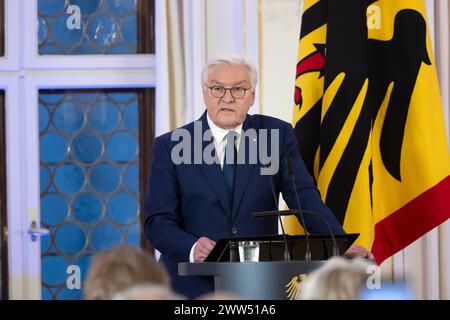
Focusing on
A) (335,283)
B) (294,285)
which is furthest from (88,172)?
(335,283)

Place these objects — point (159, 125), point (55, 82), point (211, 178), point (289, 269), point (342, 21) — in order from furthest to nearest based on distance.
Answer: point (55, 82), point (159, 125), point (342, 21), point (211, 178), point (289, 269)

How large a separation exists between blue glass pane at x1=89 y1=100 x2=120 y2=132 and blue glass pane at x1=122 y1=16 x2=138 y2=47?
0.45 metres

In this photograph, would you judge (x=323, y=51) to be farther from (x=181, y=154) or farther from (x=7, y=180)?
(x=7, y=180)

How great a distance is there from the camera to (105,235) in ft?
21.6

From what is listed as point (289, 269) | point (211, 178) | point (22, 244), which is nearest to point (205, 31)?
point (22, 244)

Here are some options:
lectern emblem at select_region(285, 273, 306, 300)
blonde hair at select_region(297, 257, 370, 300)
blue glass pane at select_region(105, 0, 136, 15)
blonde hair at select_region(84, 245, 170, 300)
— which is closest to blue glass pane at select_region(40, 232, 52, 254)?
blue glass pane at select_region(105, 0, 136, 15)

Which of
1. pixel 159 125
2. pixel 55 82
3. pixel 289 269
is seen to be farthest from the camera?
pixel 55 82

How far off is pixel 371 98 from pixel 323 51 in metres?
0.39

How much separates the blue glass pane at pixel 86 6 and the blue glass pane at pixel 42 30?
24 centimetres

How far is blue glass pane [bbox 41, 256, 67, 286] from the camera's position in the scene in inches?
257

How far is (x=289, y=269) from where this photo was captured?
126 inches

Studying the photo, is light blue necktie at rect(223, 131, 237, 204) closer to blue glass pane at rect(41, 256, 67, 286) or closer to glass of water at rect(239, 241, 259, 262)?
glass of water at rect(239, 241, 259, 262)

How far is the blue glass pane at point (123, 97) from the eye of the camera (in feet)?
21.6

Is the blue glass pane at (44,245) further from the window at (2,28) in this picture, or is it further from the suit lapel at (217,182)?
the suit lapel at (217,182)
